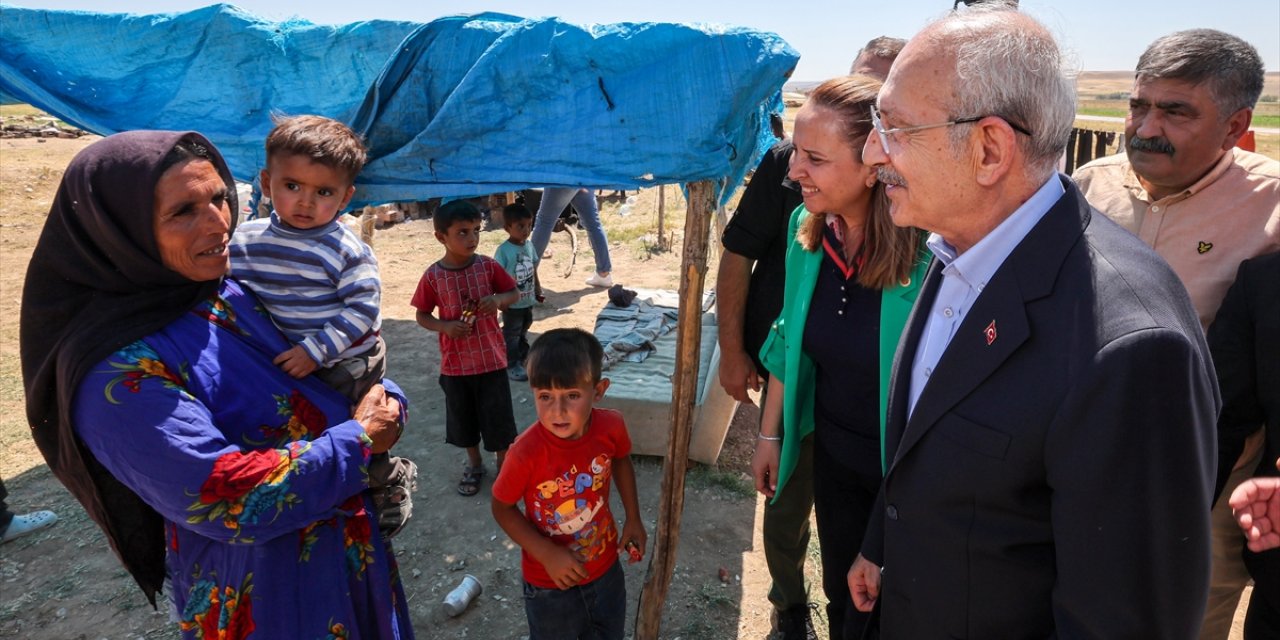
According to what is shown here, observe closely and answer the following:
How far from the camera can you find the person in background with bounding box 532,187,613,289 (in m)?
7.27

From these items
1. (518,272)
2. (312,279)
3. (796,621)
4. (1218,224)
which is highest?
(1218,224)

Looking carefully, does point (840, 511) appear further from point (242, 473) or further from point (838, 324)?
point (242, 473)

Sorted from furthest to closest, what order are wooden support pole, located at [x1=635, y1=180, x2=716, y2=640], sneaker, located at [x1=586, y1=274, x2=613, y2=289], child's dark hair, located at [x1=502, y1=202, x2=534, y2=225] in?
sneaker, located at [x1=586, y1=274, x2=613, y2=289] < child's dark hair, located at [x1=502, y1=202, x2=534, y2=225] < wooden support pole, located at [x1=635, y1=180, x2=716, y2=640]

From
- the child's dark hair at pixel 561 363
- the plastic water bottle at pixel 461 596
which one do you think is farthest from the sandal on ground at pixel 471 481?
the child's dark hair at pixel 561 363

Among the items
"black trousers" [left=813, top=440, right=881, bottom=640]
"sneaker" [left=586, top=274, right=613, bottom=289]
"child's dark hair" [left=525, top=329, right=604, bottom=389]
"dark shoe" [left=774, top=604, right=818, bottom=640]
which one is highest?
"child's dark hair" [left=525, top=329, right=604, bottom=389]

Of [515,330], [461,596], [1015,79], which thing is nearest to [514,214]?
[515,330]

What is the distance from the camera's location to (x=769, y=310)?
2658mm

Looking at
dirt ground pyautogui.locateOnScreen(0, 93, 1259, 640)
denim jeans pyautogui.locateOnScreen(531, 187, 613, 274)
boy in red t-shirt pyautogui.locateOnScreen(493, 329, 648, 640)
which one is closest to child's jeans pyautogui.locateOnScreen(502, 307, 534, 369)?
dirt ground pyautogui.locateOnScreen(0, 93, 1259, 640)

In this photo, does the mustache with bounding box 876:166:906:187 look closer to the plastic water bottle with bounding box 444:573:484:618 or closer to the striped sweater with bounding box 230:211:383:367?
the striped sweater with bounding box 230:211:383:367

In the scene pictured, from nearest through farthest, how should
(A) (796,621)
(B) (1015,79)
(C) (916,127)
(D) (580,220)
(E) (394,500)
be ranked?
(B) (1015,79) → (C) (916,127) → (E) (394,500) → (A) (796,621) → (D) (580,220)

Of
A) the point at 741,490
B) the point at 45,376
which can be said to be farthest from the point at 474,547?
the point at 45,376

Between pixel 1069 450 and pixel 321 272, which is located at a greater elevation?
pixel 1069 450

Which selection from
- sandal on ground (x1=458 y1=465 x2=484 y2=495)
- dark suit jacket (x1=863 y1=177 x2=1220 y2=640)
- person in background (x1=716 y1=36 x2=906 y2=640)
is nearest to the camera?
dark suit jacket (x1=863 y1=177 x2=1220 y2=640)

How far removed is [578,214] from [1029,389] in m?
7.23
